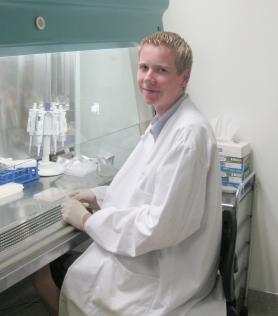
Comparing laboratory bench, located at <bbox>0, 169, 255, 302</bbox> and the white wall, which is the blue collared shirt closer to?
laboratory bench, located at <bbox>0, 169, 255, 302</bbox>

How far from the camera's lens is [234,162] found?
2.11 meters

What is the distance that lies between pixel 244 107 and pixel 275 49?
0.33 meters

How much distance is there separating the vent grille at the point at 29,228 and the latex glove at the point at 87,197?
86mm

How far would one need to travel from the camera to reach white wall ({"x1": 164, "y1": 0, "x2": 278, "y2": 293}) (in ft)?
6.89

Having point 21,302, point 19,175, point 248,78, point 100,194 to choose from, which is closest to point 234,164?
point 248,78

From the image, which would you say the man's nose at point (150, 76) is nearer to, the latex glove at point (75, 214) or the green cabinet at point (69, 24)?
the green cabinet at point (69, 24)

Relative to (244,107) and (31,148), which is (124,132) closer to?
(31,148)

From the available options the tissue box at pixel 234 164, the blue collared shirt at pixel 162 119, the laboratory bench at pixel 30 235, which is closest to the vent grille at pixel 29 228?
the laboratory bench at pixel 30 235

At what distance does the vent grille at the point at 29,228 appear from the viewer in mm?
1223

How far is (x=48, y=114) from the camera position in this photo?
1913mm

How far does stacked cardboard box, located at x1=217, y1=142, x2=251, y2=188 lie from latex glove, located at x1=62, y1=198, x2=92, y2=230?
96 cm

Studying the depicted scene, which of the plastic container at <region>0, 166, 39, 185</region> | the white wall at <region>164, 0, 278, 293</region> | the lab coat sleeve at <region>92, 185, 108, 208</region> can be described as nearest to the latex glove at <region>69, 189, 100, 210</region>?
the lab coat sleeve at <region>92, 185, 108, 208</region>

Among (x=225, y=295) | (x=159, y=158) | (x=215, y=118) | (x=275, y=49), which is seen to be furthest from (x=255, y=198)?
(x=159, y=158)

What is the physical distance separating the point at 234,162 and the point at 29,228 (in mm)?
1176
